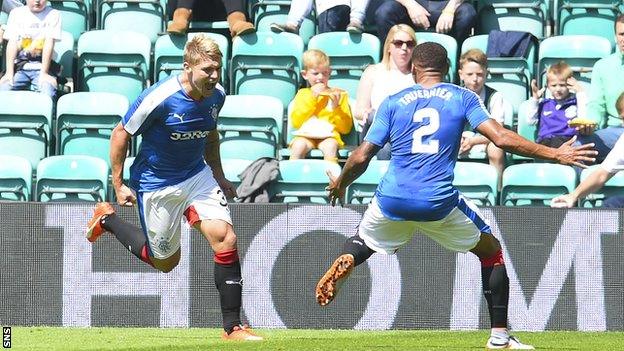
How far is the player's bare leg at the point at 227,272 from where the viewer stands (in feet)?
30.5

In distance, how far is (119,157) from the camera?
9352mm

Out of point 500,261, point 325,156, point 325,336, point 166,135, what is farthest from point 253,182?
point 500,261

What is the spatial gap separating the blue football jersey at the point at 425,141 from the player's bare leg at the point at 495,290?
430mm

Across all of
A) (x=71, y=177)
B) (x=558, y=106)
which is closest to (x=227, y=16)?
(x=71, y=177)

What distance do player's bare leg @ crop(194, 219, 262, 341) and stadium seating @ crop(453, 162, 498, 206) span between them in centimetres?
314

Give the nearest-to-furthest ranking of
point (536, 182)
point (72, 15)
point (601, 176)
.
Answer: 1. point (601, 176)
2. point (536, 182)
3. point (72, 15)

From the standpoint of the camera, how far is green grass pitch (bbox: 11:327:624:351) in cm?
892

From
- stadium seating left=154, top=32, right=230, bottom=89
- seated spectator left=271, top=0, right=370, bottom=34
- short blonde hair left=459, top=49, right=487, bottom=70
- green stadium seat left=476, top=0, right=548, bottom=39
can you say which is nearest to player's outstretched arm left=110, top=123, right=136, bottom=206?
short blonde hair left=459, top=49, right=487, bottom=70

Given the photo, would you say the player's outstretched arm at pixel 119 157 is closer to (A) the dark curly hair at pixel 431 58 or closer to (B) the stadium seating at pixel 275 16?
(A) the dark curly hair at pixel 431 58

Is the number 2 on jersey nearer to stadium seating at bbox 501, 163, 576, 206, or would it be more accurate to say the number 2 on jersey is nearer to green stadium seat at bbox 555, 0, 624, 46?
stadium seating at bbox 501, 163, 576, 206

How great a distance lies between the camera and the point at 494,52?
1367 centimetres

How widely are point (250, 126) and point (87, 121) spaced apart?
158cm

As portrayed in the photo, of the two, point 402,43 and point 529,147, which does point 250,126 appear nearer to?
point 402,43

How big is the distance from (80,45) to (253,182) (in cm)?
319
